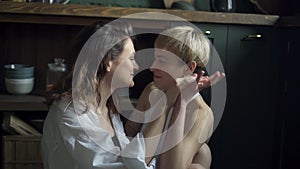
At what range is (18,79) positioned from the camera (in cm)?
240

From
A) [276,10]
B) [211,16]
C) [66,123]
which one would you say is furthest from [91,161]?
[276,10]

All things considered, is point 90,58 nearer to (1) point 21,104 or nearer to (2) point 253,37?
(1) point 21,104

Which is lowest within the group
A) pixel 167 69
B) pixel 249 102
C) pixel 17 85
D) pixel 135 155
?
pixel 249 102

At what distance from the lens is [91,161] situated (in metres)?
1.17

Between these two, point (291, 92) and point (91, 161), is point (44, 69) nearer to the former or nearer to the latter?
point (291, 92)

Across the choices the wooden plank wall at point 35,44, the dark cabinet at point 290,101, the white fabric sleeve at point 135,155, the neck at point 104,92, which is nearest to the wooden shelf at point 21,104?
the wooden plank wall at point 35,44

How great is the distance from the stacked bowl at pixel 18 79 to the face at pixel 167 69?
1234 millimetres

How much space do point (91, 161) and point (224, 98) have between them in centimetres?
145

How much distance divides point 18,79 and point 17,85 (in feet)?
0.11

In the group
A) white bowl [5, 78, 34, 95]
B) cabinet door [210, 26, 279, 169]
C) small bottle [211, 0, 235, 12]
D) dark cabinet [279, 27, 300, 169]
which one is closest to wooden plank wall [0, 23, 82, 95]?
white bowl [5, 78, 34, 95]

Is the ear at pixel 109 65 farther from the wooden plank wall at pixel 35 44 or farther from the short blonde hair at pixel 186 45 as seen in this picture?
the wooden plank wall at pixel 35 44

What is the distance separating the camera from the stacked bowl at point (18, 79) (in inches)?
94.3

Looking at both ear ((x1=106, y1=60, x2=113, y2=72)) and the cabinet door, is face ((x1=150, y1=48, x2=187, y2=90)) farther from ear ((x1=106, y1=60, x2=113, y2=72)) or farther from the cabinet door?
the cabinet door

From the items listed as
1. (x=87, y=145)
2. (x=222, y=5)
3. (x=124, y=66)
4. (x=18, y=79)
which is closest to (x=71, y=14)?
(x=18, y=79)
